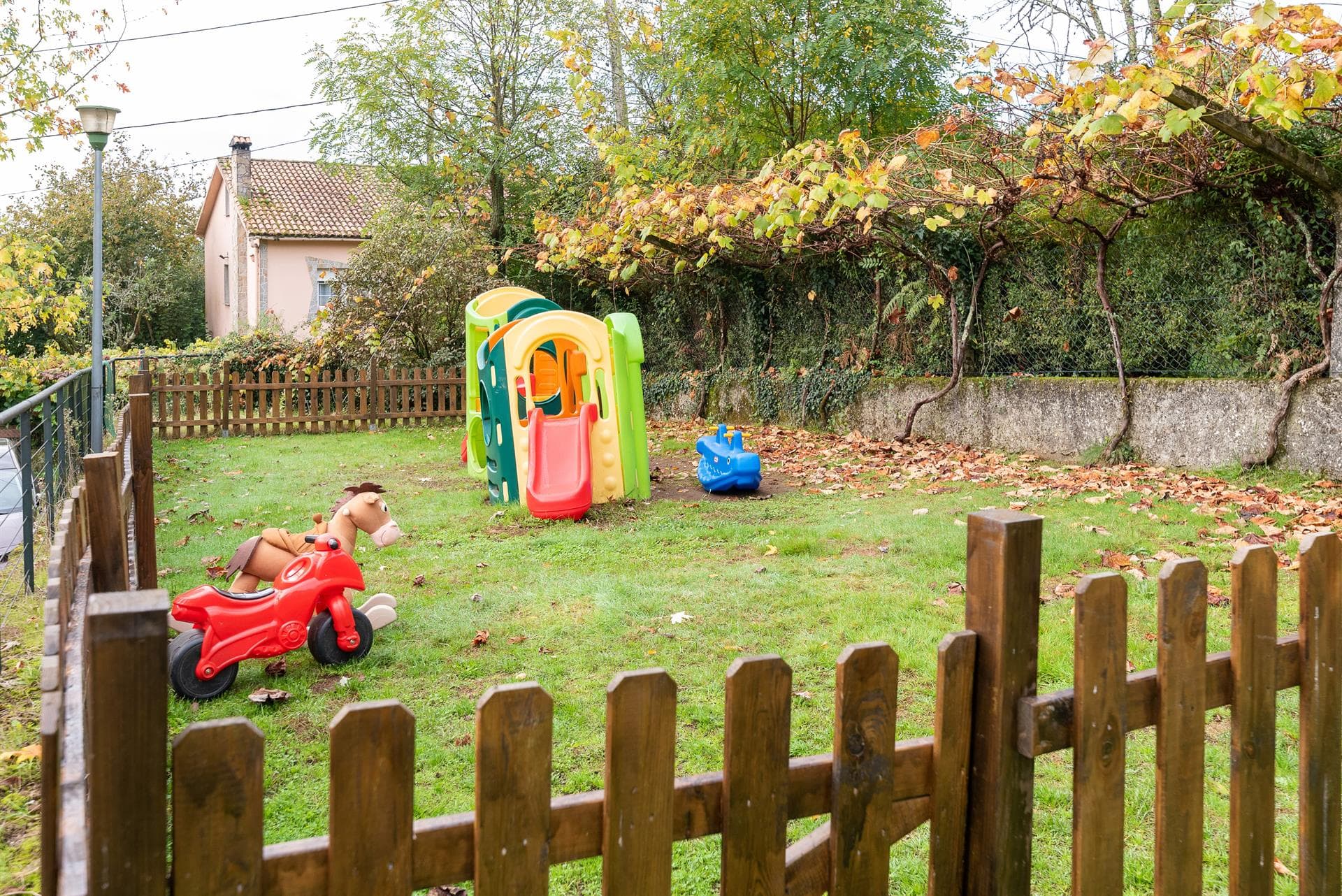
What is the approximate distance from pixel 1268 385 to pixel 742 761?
26.6 ft

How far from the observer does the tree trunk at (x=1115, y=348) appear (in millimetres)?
9109

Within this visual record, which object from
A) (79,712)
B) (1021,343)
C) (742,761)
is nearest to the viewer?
(742,761)

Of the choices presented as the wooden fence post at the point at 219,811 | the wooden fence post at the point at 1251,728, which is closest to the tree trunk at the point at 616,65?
the wooden fence post at the point at 1251,728

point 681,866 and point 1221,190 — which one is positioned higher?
point 1221,190

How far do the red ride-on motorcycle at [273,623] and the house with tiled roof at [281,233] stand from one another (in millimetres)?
23466

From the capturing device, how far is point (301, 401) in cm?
1570

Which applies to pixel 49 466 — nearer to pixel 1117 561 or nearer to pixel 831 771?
pixel 831 771

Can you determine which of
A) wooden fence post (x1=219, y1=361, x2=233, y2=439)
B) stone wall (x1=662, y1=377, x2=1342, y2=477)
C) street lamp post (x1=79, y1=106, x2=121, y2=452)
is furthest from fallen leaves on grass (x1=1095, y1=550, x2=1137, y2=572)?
wooden fence post (x1=219, y1=361, x2=233, y2=439)

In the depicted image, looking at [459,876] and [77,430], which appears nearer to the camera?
[459,876]

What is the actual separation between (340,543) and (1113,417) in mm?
7482

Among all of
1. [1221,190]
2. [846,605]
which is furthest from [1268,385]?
[846,605]

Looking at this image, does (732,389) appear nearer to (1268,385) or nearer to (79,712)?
(1268,385)

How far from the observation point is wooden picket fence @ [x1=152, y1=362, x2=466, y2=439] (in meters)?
15.0

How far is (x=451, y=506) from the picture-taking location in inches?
325
